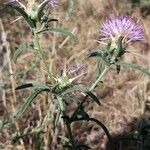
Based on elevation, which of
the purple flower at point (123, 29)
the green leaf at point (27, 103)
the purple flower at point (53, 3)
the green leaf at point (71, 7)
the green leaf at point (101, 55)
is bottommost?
the green leaf at point (27, 103)

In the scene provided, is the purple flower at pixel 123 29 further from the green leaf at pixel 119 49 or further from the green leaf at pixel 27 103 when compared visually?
the green leaf at pixel 27 103

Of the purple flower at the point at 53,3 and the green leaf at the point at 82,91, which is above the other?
the purple flower at the point at 53,3

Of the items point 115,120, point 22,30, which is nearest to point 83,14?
point 22,30

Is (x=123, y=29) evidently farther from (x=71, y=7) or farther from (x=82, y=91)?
(x=71, y=7)

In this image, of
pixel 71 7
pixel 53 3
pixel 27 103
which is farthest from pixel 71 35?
pixel 71 7

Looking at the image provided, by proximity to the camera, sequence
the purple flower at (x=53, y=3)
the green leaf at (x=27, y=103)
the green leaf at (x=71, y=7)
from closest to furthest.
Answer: the green leaf at (x=27, y=103) < the purple flower at (x=53, y=3) < the green leaf at (x=71, y=7)

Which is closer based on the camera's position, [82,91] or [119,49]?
[82,91]

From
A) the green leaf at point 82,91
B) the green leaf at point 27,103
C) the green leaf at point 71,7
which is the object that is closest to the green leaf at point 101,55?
the green leaf at point 82,91

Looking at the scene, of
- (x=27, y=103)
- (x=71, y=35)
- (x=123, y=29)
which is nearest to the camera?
(x=27, y=103)
